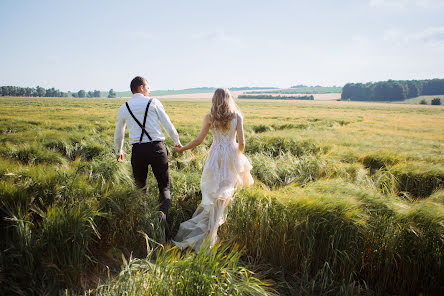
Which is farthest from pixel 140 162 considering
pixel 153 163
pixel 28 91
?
pixel 28 91

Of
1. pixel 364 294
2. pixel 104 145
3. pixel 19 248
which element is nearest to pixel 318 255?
pixel 364 294

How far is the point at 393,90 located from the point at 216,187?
135335mm

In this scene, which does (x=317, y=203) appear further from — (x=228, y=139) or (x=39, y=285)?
(x=39, y=285)

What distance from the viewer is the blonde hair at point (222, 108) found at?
413 centimetres

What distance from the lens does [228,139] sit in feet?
14.8

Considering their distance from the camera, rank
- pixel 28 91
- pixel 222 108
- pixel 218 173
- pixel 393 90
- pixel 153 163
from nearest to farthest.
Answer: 1. pixel 222 108
2. pixel 153 163
3. pixel 218 173
4. pixel 28 91
5. pixel 393 90

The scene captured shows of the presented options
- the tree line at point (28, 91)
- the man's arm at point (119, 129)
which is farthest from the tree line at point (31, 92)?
the man's arm at point (119, 129)

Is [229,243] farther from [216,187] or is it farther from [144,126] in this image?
[144,126]

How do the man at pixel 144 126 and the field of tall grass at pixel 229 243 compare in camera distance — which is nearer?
the field of tall grass at pixel 229 243

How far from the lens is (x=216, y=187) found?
4.41 m

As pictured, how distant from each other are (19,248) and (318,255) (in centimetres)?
390

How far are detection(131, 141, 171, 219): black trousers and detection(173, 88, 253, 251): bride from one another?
1.67ft

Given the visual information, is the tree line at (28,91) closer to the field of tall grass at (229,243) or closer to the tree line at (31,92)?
the tree line at (31,92)

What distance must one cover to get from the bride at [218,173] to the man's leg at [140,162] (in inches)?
28.8
